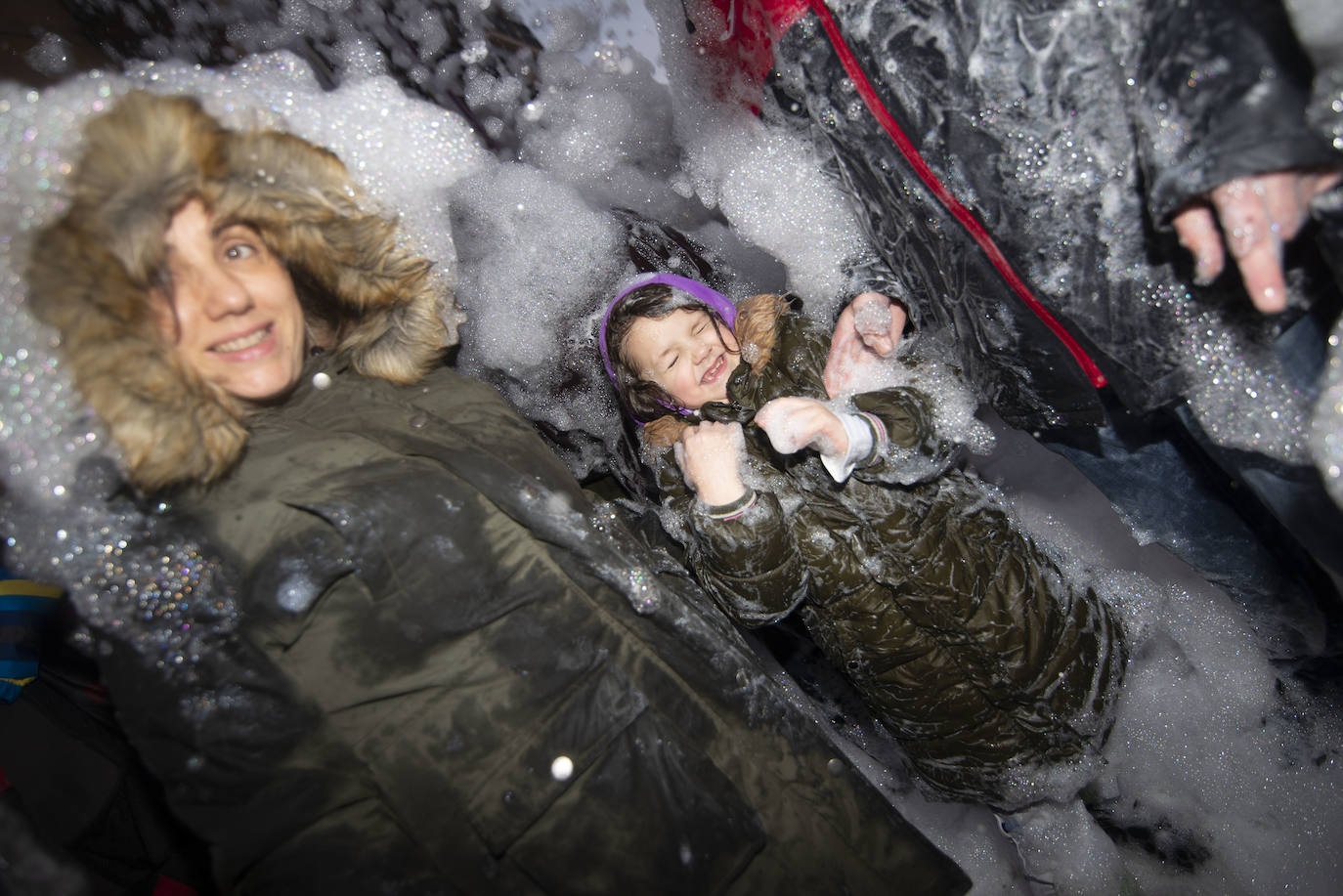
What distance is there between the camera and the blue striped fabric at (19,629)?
136cm

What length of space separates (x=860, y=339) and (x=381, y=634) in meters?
1.17

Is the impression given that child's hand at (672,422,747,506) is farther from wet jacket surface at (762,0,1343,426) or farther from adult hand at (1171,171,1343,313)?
adult hand at (1171,171,1343,313)

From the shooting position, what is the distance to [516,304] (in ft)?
6.52

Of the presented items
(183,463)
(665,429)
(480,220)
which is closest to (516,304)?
(480,220)

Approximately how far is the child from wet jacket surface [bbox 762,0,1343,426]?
0.32m

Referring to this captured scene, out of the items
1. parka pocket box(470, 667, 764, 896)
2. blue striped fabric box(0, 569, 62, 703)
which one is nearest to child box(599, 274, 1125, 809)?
parka pocket box(470, 667, 764, 896)

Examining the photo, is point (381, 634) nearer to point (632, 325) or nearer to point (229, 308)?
point (229, 308)

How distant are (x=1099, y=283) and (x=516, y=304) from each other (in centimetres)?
A: 148

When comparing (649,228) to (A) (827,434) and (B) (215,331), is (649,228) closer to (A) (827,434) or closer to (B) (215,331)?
(A) (827,434)

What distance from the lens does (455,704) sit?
3.62ft

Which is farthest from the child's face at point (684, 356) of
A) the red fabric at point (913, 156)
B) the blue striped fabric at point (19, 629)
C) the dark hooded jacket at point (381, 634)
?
the blue striped fabric at point (19, 629)

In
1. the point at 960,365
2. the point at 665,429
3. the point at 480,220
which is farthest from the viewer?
the point at 480,220

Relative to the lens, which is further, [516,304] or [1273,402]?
[516,304]

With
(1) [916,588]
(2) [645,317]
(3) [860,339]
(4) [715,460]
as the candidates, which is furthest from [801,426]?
(2) [645,317]
